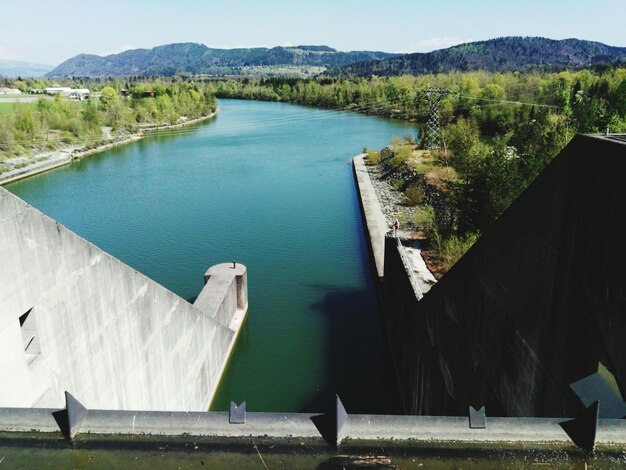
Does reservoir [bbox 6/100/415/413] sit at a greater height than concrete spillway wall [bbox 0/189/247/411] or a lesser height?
lesser

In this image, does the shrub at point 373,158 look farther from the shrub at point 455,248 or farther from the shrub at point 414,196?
the shrub at point 455,248

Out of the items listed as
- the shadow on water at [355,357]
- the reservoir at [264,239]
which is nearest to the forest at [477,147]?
the shadow on water at [355,357]

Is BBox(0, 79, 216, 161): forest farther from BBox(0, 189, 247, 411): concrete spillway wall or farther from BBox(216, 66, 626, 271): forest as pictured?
BBox(0, 189, 247, 411): concrete spillway wall

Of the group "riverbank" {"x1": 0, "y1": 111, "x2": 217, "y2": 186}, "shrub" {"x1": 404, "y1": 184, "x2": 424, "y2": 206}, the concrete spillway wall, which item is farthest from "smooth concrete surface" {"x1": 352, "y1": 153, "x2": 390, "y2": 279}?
"riverbank" {"x1": 0, "y1": 111, "x2": 217, "y2": 186}

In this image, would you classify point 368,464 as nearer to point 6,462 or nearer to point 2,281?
point 6,462

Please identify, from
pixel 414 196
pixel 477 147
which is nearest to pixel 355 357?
pixel 414 196
